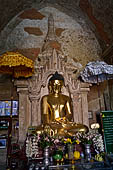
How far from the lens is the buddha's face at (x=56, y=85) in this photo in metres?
6.49

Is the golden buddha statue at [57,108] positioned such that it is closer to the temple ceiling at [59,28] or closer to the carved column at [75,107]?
the carved column at [75,107]

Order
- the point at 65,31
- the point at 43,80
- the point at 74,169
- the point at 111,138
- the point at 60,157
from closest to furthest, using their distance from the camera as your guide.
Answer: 1. the point at 74,169
2. the point at 60,157
3. the point at 111,138
4. the point at 43,80
5. the point at 65,31

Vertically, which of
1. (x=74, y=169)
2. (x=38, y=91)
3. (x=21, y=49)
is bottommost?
(x=74, y=169)

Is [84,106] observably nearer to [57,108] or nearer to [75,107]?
[75,107]

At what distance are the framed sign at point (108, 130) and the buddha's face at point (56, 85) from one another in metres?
1.98

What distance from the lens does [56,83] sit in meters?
6.48

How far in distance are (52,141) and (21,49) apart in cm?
479

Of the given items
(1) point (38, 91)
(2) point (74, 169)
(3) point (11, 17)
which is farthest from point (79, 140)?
(3) point (11, 17)

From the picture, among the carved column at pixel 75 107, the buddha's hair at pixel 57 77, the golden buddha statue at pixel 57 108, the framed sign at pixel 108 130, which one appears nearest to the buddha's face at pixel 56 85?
the golden buddha statue at pixel 57 108

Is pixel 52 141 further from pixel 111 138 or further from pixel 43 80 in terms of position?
pixel 43 80

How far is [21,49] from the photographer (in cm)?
767

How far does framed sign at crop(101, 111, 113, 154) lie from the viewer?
16.9ft

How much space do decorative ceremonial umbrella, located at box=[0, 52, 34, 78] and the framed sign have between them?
3060mm

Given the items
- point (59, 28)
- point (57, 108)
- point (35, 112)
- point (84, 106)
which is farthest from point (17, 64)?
point (59, 28)
